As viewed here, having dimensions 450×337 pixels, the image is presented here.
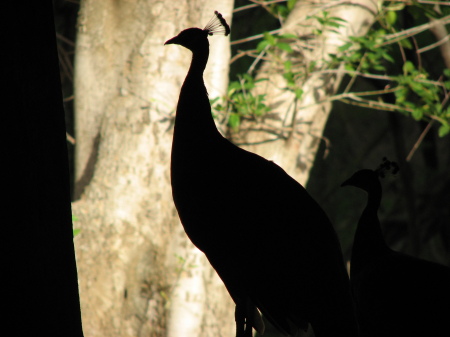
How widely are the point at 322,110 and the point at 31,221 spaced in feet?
7.02

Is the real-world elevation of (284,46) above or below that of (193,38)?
above

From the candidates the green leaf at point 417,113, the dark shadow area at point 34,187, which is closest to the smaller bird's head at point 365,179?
the dark shadow area at point 34,187

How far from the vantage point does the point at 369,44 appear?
277cm

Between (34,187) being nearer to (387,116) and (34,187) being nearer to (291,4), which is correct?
(291,4)

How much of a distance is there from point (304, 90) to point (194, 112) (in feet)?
5.47

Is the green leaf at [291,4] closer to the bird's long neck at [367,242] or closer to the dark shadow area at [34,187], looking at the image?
the bird's long neck at [367,242]

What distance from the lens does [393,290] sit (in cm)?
134

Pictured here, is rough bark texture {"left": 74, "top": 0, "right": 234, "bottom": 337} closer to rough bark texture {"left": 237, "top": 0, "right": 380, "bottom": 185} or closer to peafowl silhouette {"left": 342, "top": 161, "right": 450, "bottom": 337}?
rough bark texture {"left": 237, "top": 0, "right": 380, "bottom": 185}

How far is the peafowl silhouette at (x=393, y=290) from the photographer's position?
1291 millimetres

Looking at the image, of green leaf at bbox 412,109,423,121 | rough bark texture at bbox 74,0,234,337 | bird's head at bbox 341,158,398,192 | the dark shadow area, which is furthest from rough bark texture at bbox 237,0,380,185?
the dark shadow area

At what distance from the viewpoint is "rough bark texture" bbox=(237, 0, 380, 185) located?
282cm

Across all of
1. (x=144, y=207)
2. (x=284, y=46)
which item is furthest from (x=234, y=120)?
(x=144, y=207)

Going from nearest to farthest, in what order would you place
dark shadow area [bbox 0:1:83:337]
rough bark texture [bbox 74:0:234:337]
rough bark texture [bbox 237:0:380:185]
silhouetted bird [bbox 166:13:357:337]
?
1. dark shadow area [bbox 0:1:83:337]
2. silhouetted bird [bbox 166:13:357:337]
3. rough bark texture [bbox 74:0:234:337]
4. rough bark texture [bbox 237:0:380:185]

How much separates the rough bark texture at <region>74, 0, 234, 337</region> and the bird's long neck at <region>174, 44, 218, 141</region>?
1434 millimetres
